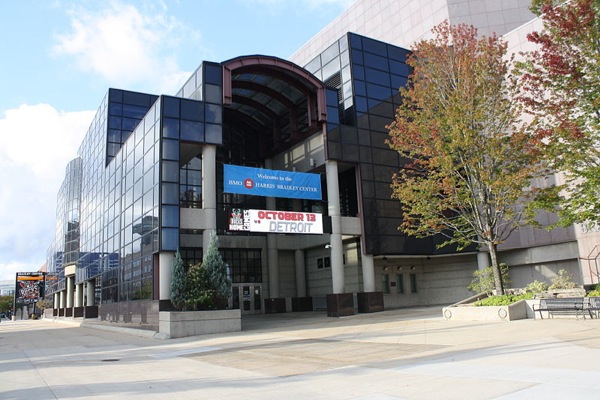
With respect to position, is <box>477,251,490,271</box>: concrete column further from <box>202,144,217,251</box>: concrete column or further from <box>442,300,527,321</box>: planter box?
<box>202,144,217,251</box>: concrete column

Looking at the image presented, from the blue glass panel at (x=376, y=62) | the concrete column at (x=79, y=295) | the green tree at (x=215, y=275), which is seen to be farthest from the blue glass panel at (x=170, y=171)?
the concrete column at (x=79, y=295)

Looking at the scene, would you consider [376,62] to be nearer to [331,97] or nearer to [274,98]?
[331,97]

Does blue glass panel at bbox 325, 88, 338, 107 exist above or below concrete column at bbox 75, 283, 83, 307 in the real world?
above

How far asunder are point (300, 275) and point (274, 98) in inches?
569

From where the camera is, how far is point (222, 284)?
2430 centimetres

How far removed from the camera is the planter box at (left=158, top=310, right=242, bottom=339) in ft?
74.6

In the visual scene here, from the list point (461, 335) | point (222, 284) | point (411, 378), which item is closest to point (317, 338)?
point (461, 335)

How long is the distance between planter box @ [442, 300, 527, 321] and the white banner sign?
11184mm

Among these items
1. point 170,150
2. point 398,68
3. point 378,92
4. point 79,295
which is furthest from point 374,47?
point 79,295

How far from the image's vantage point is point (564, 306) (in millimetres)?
18047

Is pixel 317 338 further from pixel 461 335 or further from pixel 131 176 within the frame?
pixel 131 176

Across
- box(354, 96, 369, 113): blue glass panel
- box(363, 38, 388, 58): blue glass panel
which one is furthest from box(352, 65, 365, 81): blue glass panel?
box(363, 38, 388, 58): blue glass panel

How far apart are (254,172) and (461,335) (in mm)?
17394

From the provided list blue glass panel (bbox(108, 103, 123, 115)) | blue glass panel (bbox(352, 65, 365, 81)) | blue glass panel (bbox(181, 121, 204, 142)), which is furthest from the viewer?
blue glass panel (bbox(108, 103, 123, 115))
